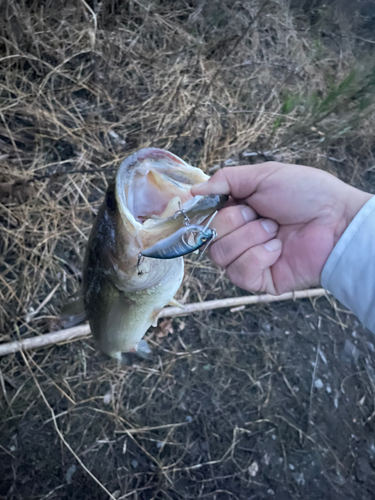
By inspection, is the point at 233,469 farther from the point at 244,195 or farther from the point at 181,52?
the point at 181,52

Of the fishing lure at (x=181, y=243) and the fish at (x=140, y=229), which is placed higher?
the fishing lure at (x=181, y=243)

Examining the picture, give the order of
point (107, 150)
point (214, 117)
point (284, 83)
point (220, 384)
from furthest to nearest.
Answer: point (284, 83) < point (214, 117) < point (107, 150) < point (220, 384)

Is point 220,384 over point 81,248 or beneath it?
beneath

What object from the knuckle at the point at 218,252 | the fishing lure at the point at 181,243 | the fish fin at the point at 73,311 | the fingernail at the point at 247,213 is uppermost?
the fishing lure at the point at 181,243

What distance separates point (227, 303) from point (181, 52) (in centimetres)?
261

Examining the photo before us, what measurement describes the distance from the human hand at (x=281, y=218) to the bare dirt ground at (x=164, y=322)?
1443 mm

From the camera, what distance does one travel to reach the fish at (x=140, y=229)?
51.0 inches

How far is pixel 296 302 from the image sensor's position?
341 centimetres

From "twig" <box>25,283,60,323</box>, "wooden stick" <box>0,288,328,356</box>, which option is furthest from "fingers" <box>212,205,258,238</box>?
"twig" <box>25,283,60,323</box>

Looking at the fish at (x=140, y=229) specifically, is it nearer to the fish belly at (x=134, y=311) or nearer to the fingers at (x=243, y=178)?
the fish belly at (x=134, y=311)

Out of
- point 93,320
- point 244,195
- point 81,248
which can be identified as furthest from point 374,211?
point 81,248

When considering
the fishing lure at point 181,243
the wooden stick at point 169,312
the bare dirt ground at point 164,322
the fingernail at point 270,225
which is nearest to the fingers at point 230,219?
the fingernail at point 270,225

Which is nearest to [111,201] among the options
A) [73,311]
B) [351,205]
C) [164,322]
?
[73,311]

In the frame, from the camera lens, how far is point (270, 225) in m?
1.87
